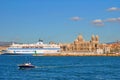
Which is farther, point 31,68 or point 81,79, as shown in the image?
point 31,68

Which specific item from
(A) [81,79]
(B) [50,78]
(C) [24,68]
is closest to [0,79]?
(B) [50,78]

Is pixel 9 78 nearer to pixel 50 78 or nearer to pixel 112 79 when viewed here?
pixel 50 78

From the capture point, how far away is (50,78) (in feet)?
185

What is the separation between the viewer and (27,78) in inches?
2231

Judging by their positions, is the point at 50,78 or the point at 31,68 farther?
the point at 31,68

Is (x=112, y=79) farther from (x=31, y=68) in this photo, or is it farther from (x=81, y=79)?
(x=31, y=68)

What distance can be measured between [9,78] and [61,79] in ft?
24.3

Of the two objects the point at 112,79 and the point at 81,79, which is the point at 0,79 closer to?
the point at 81,79

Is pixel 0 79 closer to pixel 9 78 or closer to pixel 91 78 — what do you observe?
pixel 9 78

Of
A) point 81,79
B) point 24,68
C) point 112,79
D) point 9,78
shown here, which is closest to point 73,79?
point 81,79

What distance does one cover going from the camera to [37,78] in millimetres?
56406

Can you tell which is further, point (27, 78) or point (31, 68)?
point (31, 68)

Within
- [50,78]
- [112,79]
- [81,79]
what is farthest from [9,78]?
[112,79]

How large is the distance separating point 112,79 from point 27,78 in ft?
36.9
